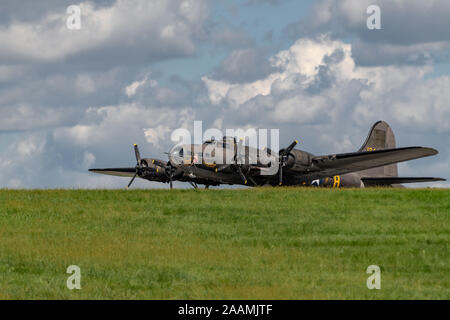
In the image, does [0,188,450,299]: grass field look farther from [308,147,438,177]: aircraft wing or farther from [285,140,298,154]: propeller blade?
[285,140,298,154]: propeller blade

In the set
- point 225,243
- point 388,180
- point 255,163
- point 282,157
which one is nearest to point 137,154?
point 255,163

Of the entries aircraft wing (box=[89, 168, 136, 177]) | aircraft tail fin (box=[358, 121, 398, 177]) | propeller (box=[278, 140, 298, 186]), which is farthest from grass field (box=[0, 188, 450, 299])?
aircraft tail fin (box=[358, 121, 398, 177])

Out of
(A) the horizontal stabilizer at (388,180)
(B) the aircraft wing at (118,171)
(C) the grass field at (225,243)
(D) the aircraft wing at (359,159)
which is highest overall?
(B) the aircraft wing at (118,171)

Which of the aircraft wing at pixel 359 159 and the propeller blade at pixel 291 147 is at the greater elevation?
the propeller blade at pixel 291 147

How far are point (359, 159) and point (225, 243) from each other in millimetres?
25500

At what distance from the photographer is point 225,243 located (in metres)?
25.0

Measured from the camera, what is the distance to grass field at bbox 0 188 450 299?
17.2 meters

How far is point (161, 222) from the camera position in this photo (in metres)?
29.8

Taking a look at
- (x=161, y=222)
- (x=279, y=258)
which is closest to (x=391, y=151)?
(x=161, y=222)

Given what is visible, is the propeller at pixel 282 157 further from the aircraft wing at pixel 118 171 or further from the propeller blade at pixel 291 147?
the aircraft wing at pixel 118 171

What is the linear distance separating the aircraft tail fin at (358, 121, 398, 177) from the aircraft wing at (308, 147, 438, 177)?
10.7 m

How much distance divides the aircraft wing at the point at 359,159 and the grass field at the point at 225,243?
319 inches

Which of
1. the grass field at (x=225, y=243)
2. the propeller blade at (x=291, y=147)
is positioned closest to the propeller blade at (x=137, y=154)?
the propeller blade at (x=291, y=147)

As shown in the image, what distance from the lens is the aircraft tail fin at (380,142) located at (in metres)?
61.4
